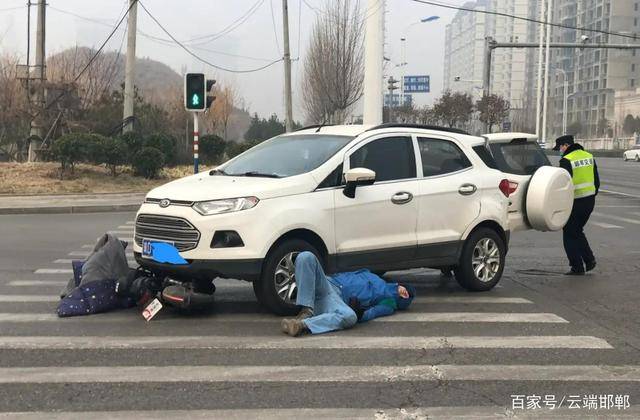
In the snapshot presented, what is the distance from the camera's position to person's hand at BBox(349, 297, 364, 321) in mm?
6078

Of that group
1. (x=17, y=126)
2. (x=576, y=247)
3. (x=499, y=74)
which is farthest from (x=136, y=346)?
(x=499, y=74)

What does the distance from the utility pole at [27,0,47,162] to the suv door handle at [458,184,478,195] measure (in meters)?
19.4

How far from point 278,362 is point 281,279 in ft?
4.24

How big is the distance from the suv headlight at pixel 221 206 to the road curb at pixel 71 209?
11711 mm

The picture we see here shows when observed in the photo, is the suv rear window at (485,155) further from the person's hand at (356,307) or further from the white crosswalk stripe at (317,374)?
the white crosswalk stripe at (317,374)

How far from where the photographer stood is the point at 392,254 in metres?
6.85

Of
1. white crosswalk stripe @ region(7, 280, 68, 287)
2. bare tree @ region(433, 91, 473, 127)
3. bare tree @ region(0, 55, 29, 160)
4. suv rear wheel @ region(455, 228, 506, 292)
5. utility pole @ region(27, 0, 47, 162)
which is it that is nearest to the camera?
suv rear wheel @ region(455, 228, 506, 292)

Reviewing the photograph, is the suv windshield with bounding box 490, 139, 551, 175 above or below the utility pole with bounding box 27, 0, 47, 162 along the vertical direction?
below

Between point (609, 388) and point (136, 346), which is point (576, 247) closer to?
point (609, 388)

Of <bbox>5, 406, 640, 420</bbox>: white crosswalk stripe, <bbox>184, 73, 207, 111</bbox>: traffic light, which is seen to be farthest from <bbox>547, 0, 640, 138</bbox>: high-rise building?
<bbox>5, 406, 640, 420</bbox>: white crosswalk stripe

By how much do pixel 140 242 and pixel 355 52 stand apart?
33.8 metres

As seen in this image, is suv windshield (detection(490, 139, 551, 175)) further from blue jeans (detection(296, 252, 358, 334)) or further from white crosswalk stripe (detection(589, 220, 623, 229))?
white crosswalk stripe (detection(589, 220, 623, 229))

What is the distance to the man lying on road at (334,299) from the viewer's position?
18.8ft

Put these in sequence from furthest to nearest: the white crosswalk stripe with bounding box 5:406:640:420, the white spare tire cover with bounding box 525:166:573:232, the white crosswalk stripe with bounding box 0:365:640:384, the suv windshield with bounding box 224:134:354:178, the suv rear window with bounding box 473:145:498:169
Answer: the white spare tire cover with bounding box 525:166:573:232 < the suv rear window with bounding box 473:145:498:169 < the suv windshield with bounding box 224:134:354:178 < the white crosswalk stripe with bounding box 0:365:640:384 < the white crosswalk stripe with bounding box 5:406:640:420
